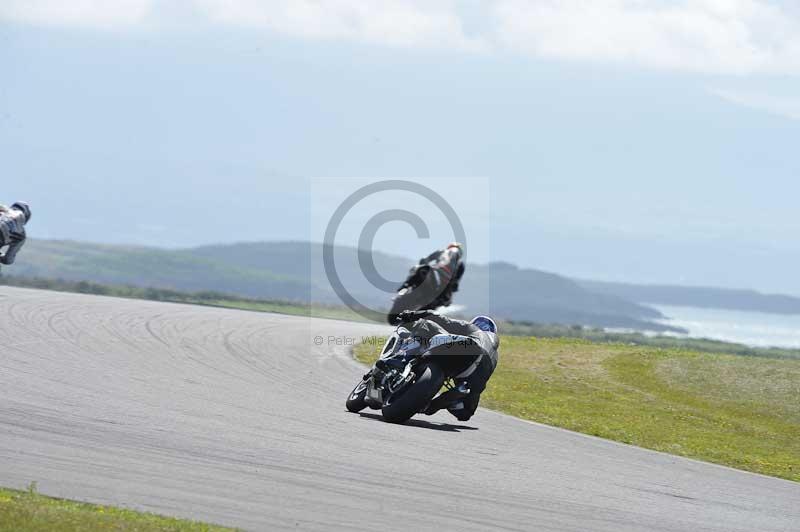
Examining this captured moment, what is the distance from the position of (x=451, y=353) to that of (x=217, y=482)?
16.9ft

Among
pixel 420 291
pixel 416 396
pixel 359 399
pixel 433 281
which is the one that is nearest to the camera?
pixel 416 396

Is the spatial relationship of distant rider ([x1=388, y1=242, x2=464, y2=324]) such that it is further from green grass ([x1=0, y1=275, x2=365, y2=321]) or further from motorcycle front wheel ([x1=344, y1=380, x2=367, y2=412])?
green grass ([x1=0, y1=275, x2=365, y2=321])

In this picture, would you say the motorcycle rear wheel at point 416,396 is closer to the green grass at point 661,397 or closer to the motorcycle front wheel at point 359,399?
the motorcycle front wheel at point 359,399

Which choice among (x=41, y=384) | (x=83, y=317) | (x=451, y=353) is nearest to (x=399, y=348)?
(x=451, y=353)

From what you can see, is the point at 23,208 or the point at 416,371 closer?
the point at 416,371

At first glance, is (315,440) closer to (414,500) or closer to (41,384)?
(414,500)

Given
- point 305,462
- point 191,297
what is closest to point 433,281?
point 305,462

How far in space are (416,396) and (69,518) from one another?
685cm

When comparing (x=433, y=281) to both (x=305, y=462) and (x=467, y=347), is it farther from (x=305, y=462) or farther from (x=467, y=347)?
(x=305, y=462)

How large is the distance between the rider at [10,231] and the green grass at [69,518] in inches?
757

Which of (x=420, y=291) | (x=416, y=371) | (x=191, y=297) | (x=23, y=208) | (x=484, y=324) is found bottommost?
(x=191, y=297)

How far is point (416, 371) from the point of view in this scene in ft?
51.9

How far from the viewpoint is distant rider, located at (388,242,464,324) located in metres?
17.1

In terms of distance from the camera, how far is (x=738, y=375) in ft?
91.5
